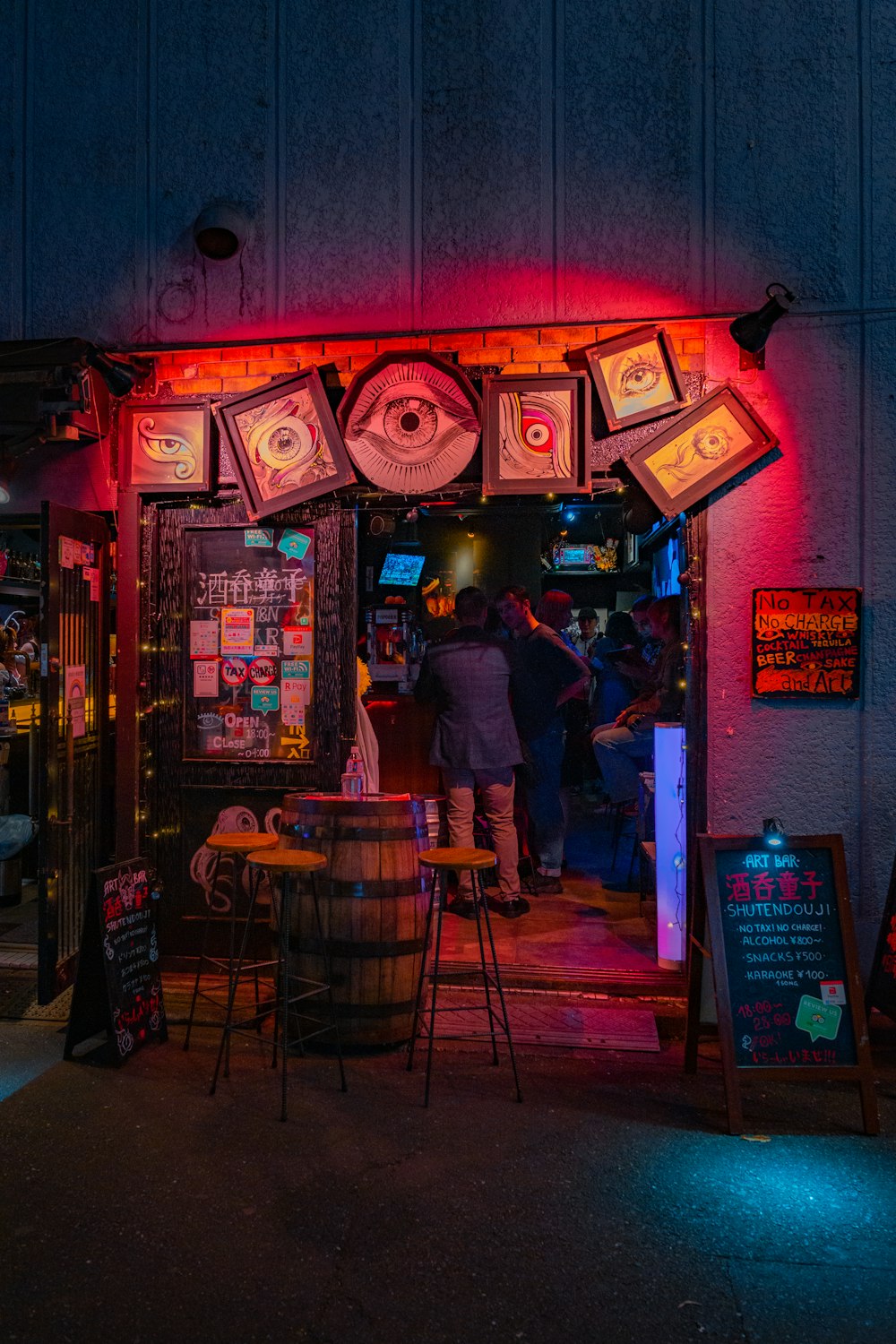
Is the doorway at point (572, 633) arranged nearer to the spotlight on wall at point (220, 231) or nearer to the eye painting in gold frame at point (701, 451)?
the eye painting in gold frame at point (701, 451)

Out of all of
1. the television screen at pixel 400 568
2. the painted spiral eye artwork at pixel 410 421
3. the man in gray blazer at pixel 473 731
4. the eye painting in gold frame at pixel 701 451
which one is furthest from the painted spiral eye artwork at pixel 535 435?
the television screen at pixel 400 568

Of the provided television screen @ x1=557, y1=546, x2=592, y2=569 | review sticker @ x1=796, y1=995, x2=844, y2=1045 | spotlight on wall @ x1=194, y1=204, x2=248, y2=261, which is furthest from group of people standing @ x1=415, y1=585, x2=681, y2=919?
television screen @ x1=557, y1=546, x2=592, y2=569

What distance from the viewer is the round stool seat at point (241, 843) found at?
4785mm

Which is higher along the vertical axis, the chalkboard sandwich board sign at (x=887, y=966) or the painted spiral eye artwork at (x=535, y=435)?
the painted spiral eye artwork at (x=535, y=435)

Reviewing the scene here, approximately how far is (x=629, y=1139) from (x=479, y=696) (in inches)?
133

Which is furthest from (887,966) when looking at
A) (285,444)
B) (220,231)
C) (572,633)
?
(572,633)

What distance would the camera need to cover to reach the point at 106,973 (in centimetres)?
473

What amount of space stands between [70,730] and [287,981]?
7.59ft

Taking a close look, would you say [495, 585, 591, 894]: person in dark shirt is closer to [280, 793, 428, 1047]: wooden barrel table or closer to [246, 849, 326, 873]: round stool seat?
[280, 793, 428, 1047]: wooden barrel table

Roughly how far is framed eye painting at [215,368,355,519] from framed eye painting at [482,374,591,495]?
2.89ft

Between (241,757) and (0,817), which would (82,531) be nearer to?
(241,757)

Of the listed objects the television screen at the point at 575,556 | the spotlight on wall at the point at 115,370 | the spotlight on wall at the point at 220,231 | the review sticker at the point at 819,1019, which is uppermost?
the spotlight on wall at the point at 220,231

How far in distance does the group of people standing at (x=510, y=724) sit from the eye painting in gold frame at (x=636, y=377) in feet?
6.01

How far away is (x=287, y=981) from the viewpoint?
4.32 m
